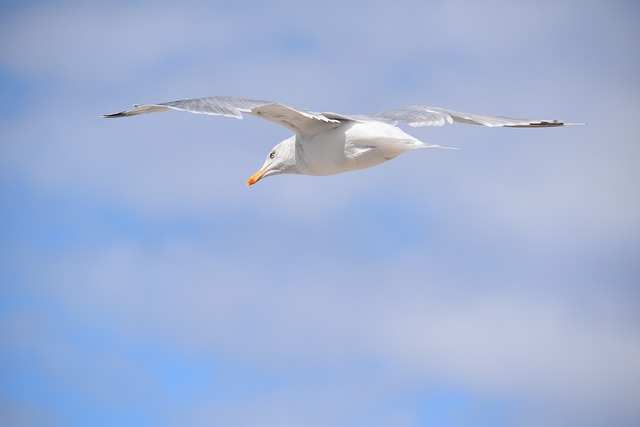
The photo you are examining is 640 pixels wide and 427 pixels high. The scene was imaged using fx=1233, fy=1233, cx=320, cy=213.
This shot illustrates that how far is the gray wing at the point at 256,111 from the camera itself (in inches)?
495

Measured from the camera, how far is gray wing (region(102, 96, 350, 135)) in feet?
41.3

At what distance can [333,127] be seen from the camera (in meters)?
14.5

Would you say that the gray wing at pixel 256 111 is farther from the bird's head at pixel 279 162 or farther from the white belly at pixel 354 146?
the bird's head at pixel 279 162

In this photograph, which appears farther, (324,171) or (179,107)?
(324,171)

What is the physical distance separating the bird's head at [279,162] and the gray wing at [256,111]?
672 mm

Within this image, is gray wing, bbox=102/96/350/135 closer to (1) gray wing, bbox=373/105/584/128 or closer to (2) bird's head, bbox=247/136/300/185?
(2) bird's head, bbox=247/136/300/185

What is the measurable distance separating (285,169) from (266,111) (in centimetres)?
207

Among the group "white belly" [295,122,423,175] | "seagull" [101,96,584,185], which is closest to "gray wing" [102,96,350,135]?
"seagull" [101,96,584,185]

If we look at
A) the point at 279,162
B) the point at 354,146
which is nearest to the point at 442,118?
the point at 354,146

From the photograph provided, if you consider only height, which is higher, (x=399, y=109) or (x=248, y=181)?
(x=399, y=109)

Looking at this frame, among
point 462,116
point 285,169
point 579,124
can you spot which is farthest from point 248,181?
point 579,124

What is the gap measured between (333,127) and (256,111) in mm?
1165

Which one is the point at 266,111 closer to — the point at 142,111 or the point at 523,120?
the point at 142,111

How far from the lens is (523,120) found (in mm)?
15141
